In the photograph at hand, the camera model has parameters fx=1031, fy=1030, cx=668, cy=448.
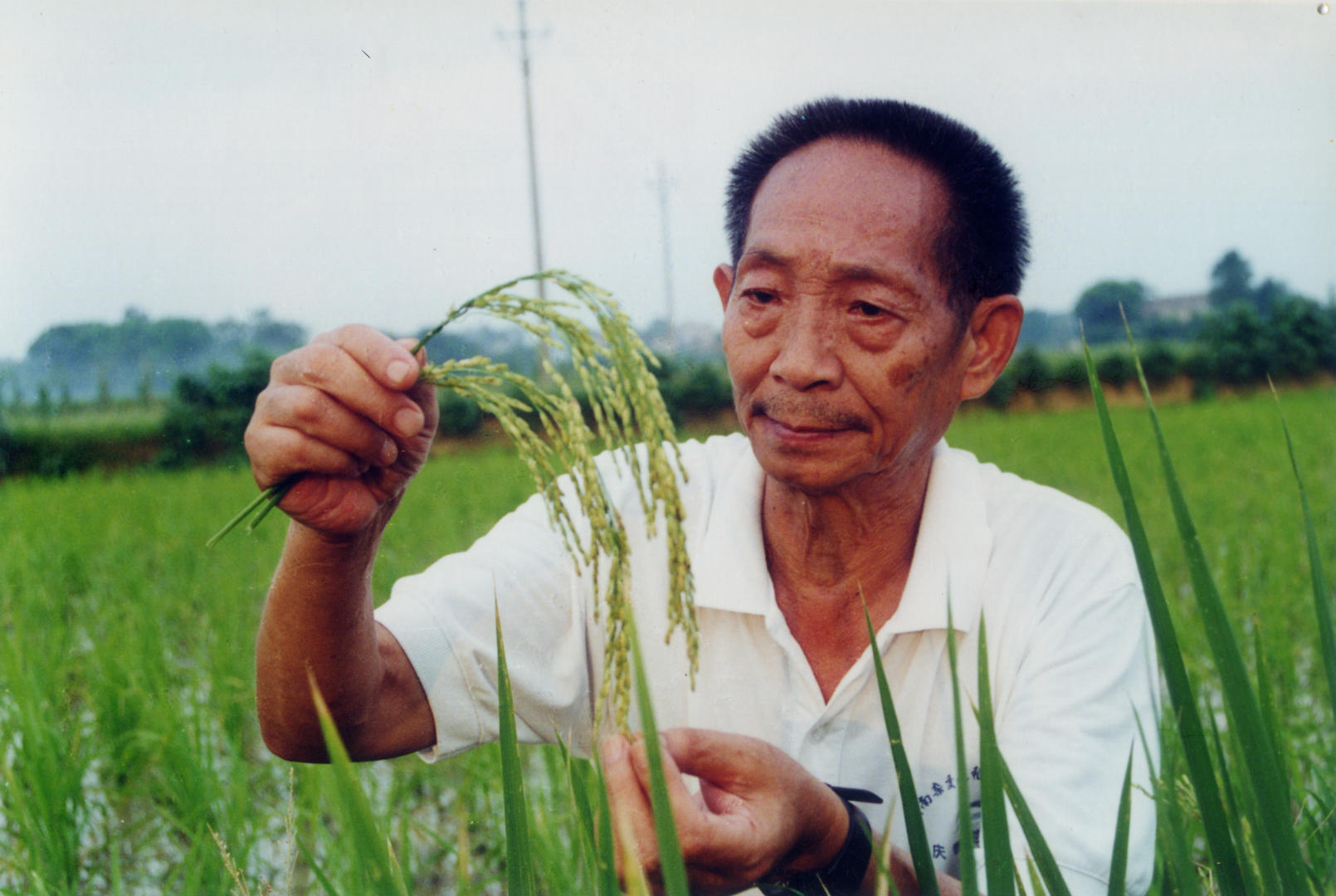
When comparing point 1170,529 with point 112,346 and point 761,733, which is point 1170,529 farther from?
point 112,346

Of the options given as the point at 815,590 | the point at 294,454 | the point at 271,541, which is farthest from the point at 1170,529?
the point at 294,454

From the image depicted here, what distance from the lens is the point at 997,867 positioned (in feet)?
2.89

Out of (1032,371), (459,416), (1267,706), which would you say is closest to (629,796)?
(1267,706)

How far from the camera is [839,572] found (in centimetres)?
199

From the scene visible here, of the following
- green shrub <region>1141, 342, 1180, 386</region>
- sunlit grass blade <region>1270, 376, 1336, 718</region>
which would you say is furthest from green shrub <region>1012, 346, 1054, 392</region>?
sunlit grass blade <region>1270, 376, 1336, 718</region>

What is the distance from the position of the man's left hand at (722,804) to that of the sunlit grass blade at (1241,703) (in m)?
0.42

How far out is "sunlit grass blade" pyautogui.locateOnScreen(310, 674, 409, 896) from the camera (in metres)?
0.70

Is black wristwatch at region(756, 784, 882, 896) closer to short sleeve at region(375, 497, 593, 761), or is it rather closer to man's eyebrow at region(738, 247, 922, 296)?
short sleeve at region(375, 497, 593, 761)

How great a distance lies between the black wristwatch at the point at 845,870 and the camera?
1211 millimetres

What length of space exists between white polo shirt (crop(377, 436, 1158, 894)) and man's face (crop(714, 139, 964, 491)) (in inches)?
10.6

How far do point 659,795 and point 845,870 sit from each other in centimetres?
65

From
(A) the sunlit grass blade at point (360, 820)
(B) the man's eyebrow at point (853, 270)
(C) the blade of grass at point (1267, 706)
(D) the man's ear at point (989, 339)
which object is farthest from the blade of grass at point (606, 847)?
(D) the man's ear at point (989, 339)

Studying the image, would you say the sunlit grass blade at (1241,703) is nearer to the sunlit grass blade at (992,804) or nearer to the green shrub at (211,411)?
the sunlit grass blade at (992,804)

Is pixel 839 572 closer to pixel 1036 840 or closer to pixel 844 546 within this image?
pixel 844 546
